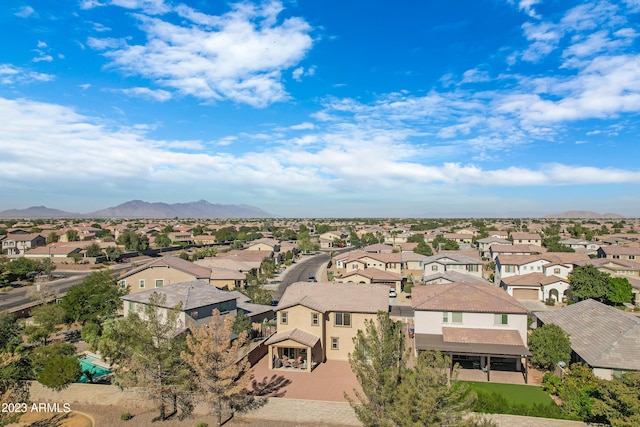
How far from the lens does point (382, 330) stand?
739 inches

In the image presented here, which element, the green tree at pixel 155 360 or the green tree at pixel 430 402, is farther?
the green tree at pixel 155 360

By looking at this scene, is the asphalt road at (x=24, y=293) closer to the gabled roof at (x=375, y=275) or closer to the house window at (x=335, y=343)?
the house window at (x=335, y=343)

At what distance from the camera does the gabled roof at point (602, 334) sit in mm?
25297

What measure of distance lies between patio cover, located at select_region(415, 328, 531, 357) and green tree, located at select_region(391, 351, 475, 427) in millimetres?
13952

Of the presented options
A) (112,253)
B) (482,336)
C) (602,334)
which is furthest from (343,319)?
(112,253)

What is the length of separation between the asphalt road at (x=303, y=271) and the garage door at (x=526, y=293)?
117ft

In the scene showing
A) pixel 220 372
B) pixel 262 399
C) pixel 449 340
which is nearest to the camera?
pixel 220 372

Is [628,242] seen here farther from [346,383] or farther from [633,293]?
[346,383]

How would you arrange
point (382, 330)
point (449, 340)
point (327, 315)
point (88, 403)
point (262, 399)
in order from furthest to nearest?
point (327, 315), point (449, 340), point (88, 403), point (262, 399), point (382, 330)

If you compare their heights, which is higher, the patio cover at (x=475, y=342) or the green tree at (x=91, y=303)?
the green tree at (x=91, y=303)

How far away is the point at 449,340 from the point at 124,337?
81.4ft

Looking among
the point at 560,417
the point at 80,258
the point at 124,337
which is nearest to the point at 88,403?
the point at 124,337

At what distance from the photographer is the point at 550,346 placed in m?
29.4

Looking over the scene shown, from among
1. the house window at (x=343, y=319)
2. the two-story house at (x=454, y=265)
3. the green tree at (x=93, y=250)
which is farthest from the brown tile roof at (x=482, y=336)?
the green tree at (x=93, y=250)
